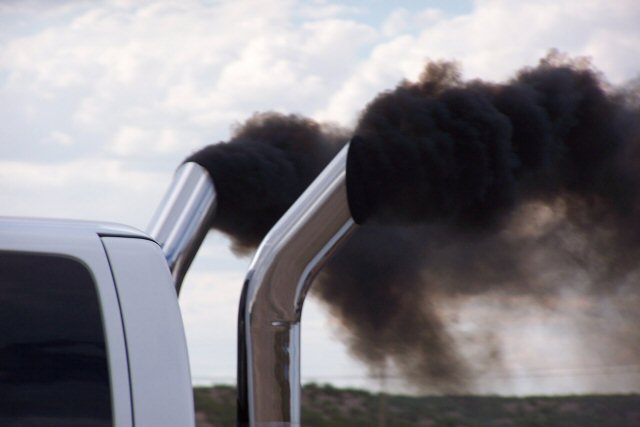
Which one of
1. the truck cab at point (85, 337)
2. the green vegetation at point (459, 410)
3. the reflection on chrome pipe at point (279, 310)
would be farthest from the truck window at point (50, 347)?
the green vegetation at point (459, 410)

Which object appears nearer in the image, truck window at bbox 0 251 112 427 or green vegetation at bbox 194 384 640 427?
truck window at bbox 0 251 112 427

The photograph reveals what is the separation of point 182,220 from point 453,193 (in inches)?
158

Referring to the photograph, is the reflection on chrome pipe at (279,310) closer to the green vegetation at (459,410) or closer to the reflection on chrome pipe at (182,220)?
the reflection on chrome pipe at (182,220)

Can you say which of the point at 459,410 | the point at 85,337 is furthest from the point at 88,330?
the point at 459,410

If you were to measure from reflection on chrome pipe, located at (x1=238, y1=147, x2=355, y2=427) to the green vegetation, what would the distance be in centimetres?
1229

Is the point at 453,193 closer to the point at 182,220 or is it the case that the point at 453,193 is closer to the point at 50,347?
the point at 182,220

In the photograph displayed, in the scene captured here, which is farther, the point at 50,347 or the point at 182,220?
the point at 182,220

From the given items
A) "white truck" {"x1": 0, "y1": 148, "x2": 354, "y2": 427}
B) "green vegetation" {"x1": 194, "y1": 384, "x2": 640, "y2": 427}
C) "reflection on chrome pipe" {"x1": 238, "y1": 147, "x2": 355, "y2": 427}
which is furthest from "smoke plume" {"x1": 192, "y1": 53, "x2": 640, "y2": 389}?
"green vegetation" {"x1": 194, "y1": 384, "x2": 640, "y2": 427}

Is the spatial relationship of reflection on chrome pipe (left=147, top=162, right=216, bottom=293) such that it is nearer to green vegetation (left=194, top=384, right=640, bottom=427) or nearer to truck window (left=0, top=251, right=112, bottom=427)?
truck window (left=0, top=251, right=112, bottom=427)

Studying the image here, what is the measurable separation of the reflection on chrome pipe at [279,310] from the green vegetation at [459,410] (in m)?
12.3

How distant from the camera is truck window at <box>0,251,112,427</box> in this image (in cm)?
197

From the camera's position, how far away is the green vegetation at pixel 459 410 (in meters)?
17.2

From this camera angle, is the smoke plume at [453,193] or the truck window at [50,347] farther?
the smoke plume at [453,193]

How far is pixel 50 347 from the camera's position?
200 centimetres
